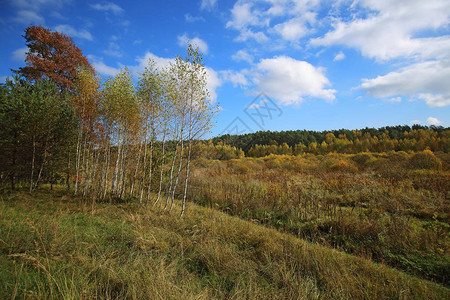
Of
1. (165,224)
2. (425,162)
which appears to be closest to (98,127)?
(165,224)

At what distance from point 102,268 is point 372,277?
5036 millimetres

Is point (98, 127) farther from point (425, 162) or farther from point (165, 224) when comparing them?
point (425, 162)

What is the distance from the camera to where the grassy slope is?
2925mm

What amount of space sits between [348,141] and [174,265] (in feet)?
197

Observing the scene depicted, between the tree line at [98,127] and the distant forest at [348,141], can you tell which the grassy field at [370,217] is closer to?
the tree line at [98,127]

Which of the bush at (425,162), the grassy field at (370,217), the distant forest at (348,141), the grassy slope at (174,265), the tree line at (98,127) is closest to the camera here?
the grassy slope at (174,265)

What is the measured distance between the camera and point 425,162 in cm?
1716

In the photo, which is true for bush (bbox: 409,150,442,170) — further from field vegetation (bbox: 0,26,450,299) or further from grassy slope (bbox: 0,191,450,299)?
grassy slope (bbox: 0,191,450,299)

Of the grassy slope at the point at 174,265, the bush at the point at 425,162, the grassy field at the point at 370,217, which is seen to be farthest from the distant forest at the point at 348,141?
the grassy slope at the point at 174,265

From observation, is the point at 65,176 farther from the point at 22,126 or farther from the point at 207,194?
the point at 207,194

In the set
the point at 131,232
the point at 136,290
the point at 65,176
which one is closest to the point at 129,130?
the point at 65,176

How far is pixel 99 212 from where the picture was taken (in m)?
7.04

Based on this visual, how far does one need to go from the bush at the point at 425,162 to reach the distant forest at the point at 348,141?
66.0ft

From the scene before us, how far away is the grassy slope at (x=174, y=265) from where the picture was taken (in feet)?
9.60
